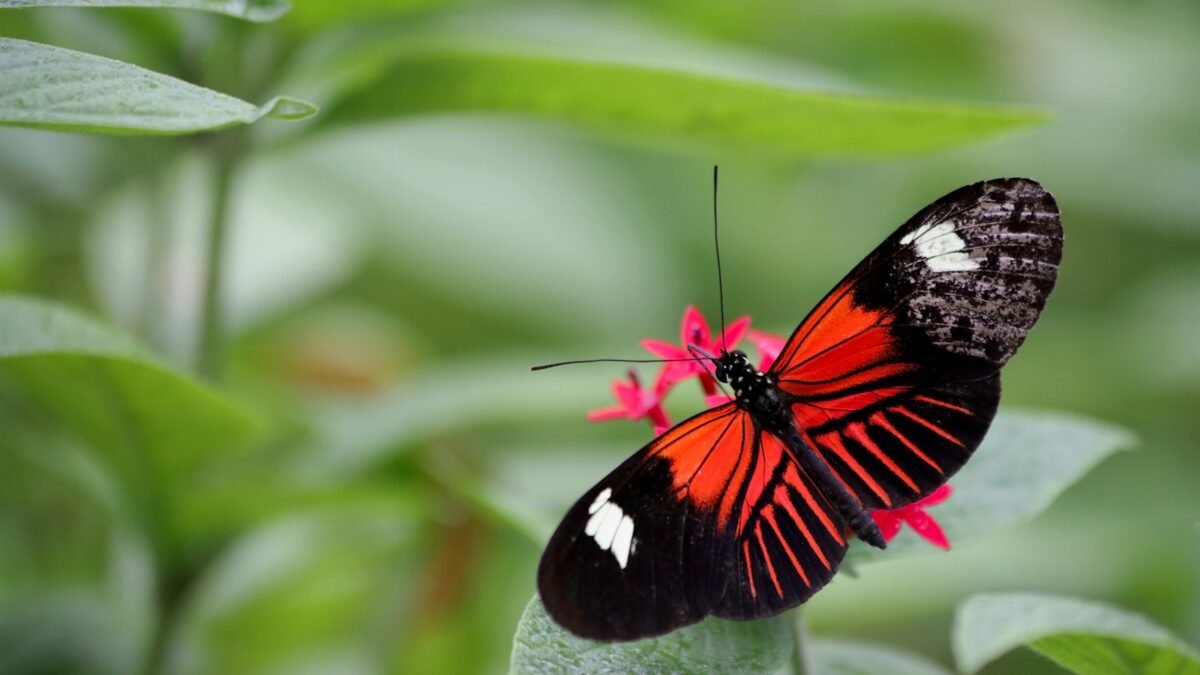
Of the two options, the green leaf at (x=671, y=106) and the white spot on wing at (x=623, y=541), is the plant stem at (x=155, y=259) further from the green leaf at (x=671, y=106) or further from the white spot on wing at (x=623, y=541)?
the white spot on wing at (x=623, y=541)

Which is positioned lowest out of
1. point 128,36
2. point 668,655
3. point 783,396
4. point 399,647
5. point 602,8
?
point 399,647

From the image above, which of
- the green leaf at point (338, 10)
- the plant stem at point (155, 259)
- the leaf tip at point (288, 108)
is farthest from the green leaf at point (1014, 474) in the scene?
the plant stem at point (155, 259)

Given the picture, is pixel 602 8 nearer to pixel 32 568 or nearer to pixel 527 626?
pixel 32 568

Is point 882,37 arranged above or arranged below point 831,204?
above

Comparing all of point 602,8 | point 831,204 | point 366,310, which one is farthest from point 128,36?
point 831,204

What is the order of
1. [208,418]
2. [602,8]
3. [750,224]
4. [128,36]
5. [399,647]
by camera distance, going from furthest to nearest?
[750,224] < [602,8] < [399,647] < [128,36] < [208,418]

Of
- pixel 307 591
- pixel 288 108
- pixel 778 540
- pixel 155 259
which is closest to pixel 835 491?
pixel 778 540

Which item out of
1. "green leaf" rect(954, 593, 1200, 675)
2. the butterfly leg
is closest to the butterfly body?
the butterfly leg
